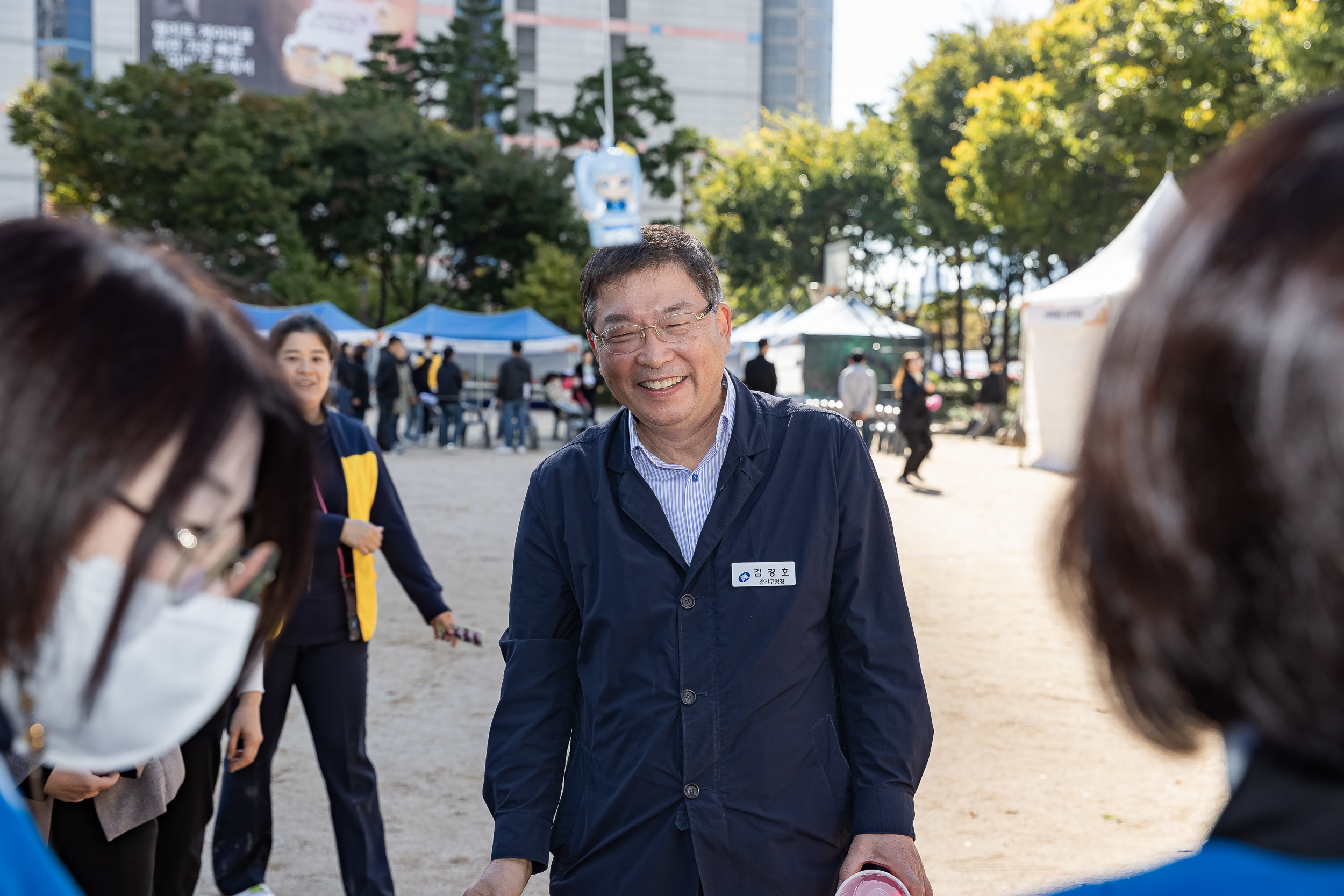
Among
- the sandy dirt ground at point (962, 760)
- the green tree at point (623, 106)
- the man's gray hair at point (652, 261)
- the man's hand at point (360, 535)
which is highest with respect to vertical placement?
the green tree at point (623, 106)

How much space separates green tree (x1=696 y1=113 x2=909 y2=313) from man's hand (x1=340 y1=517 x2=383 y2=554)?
36.3 meters

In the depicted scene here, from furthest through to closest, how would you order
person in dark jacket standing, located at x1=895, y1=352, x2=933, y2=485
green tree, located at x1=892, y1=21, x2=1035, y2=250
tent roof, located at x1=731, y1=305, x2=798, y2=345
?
green tree, located at x1=892, y1=21, x2=1035, y2=250, tent roof, located at x1=731, y1=305, x2=798, y2=345, person in dark jacket standing, located at x1=895, y1=352, x2=933, y2=485

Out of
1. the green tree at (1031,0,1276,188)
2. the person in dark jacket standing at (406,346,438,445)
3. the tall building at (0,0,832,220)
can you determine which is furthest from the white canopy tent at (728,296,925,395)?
the tall building at (0,0,832,220)

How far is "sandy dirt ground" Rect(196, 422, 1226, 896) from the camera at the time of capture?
4406 millimetres

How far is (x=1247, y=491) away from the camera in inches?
32.1

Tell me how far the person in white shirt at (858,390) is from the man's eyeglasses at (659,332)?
16140 mm

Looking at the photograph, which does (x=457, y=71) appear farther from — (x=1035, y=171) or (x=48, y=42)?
(x=1035, y=171)

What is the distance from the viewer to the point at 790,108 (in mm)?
80375

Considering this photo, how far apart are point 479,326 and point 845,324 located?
872cm

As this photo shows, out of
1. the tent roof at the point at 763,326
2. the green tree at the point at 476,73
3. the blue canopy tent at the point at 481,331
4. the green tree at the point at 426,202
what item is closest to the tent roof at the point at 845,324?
the tent roof at the point at 763,326

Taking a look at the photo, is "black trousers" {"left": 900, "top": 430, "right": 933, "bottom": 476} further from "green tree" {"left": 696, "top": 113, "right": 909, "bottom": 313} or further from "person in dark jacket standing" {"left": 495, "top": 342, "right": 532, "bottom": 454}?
"green tree" {"left": 696, "top": 113, "right": 909, "bottom": 313}

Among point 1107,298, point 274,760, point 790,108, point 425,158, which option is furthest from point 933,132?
point 790,108

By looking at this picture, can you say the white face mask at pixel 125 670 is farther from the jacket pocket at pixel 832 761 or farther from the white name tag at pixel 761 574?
the jacket pocket at pixel 832 761

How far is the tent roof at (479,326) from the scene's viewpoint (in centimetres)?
2708
